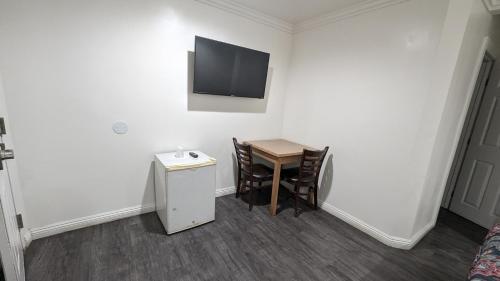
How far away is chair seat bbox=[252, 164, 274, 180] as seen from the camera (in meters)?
2.56

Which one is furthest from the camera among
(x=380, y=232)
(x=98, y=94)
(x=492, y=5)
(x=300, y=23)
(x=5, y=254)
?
(x=300, y=23)

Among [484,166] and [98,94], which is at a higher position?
[98,94]

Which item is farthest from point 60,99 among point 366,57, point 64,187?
point 366,57

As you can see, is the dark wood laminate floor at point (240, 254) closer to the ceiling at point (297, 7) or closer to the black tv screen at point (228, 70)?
the black tv screen at point (228, 70)

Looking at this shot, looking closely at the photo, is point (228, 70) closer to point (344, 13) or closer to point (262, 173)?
point (262, 173)

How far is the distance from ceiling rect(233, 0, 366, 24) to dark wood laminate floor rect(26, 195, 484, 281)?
2.46m

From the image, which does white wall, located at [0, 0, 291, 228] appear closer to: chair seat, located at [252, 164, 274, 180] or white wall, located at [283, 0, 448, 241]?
chair seat, located at [252, 164, 274, 180]

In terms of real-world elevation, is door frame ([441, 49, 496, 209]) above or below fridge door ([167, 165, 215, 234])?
above

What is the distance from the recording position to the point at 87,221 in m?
2.04

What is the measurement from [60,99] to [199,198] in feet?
4.89

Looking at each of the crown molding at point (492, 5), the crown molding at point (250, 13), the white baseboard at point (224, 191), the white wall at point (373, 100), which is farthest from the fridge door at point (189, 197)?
the crown molding at point (492, 5)

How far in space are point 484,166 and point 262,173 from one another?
2.69 metres

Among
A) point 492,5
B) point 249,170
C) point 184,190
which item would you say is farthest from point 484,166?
point 184,190

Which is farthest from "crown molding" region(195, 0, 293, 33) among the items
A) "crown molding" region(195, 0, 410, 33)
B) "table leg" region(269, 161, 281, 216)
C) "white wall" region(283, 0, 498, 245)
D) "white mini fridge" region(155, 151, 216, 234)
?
"table leg" region(269, 161, 281, 216)
